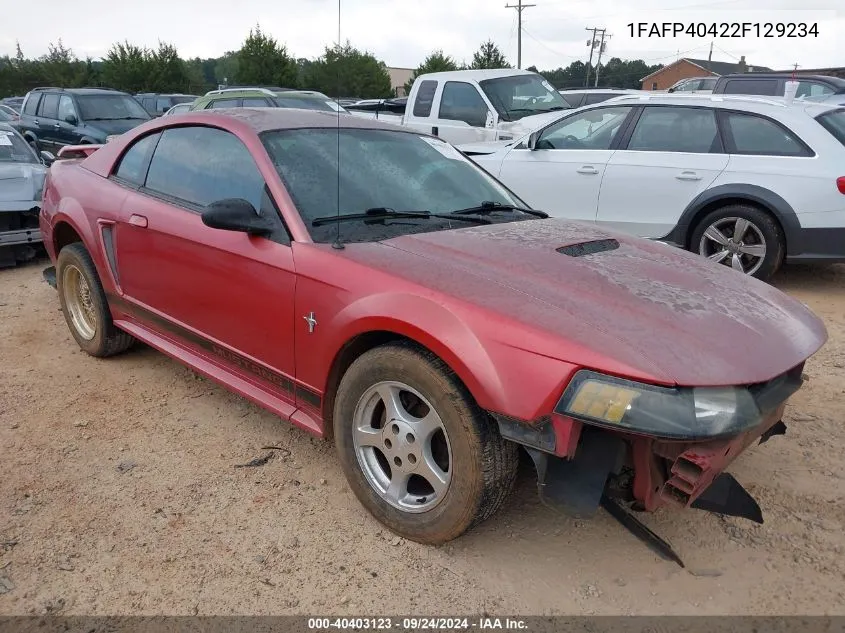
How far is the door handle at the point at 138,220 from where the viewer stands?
3.61 m

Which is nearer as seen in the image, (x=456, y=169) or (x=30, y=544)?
(x=30, y=544)

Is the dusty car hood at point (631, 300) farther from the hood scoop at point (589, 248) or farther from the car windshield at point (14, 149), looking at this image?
the car windshield at point (14, 149)

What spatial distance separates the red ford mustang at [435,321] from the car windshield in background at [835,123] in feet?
11.2

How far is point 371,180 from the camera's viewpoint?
3.21 metres

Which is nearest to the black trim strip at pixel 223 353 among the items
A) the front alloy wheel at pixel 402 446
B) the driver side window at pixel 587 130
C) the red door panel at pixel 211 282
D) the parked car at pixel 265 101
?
the red door panel at pixel 211 282

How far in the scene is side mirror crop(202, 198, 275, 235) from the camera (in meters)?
2.86

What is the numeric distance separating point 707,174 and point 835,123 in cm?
107

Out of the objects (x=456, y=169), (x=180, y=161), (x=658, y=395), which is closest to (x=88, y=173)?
(x=180, y=161)

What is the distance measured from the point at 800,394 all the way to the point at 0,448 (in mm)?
4278

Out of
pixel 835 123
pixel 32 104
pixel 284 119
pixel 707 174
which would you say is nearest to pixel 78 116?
pixel 32 104

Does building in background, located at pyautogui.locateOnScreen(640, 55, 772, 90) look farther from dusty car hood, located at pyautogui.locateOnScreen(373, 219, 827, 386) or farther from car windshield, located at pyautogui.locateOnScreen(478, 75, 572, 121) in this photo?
dusty car hood, located at pyautogui.locateOnScreen(373, 219, 827, 386)

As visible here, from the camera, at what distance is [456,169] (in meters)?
3.70

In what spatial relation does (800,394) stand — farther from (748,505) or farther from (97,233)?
(97,233)

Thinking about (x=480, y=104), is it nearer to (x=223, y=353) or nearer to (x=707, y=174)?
(x=707, y=174)
